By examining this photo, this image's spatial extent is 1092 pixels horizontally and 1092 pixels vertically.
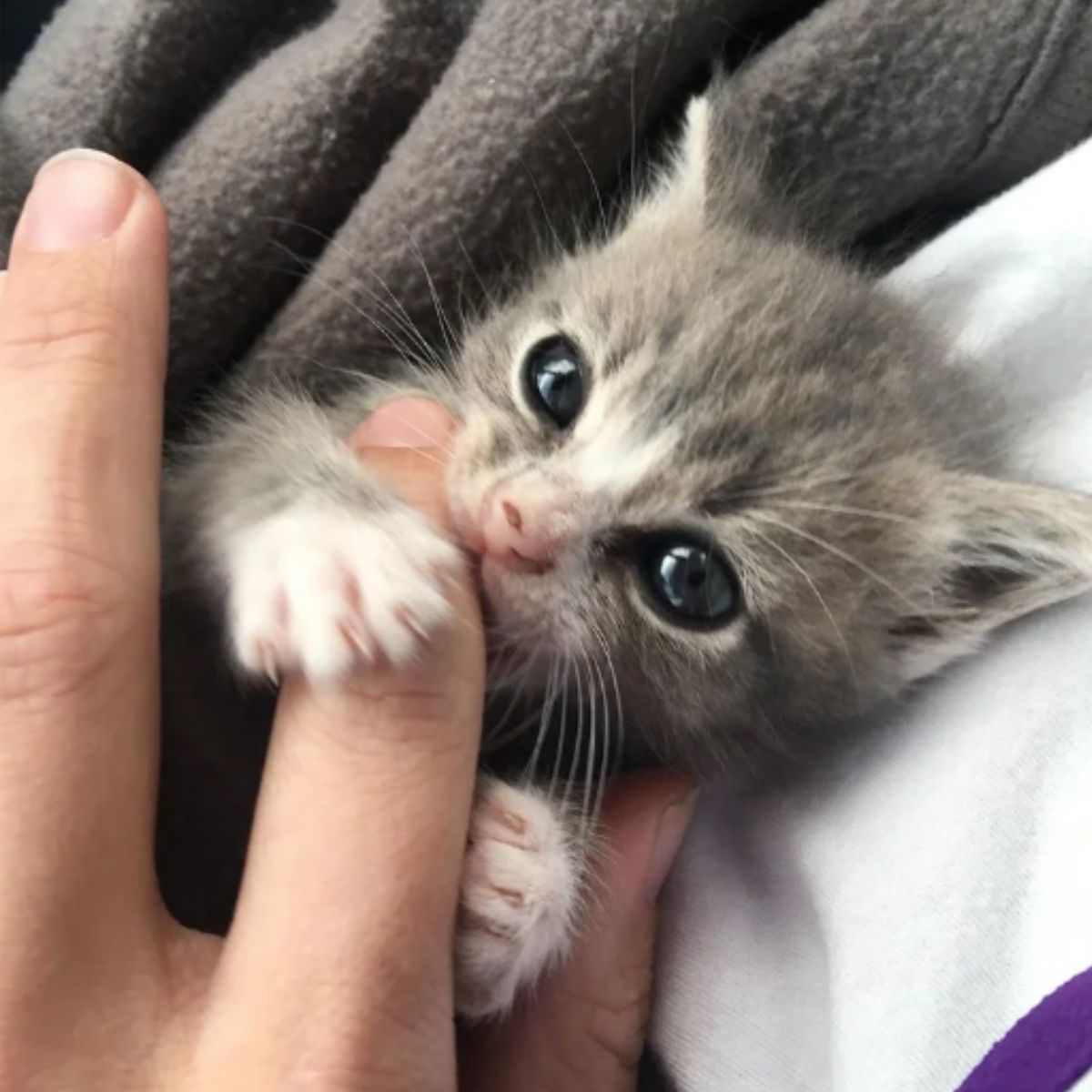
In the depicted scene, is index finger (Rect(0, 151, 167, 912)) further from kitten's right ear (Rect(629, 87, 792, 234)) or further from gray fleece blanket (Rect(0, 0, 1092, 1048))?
kitten's right ear (Rect(629, 87, 792, 234))

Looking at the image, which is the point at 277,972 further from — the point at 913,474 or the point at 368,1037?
the point at 913,474

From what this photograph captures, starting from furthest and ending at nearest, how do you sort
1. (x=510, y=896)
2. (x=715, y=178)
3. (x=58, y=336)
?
1. (x=715, y=178)
2. (x=510, y=896)
3. (x=58, y=336)

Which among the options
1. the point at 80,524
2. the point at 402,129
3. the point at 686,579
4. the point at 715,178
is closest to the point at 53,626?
the point at 80,524

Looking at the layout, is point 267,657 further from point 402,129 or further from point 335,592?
point 402,129

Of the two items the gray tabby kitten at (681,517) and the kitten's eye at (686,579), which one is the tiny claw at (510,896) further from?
the kitten's eye at (686,579)

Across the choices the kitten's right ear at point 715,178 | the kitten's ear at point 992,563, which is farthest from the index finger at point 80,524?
the kitten's ear at point 992,563

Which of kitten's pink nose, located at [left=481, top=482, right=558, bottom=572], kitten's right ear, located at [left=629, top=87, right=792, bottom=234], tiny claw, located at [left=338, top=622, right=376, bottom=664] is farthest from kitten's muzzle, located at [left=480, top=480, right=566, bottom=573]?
kitten's right ear, located at [left=629, top=87, right=792, bottom=234]

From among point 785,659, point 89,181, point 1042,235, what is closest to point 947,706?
point 785,659

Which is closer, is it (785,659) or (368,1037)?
(368,1037)
